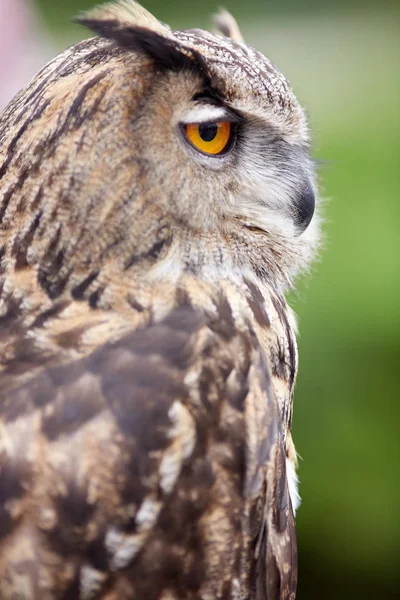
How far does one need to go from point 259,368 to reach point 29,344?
0.35m

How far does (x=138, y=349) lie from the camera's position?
43.6 inches

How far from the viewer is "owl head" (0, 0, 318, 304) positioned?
3.70ft

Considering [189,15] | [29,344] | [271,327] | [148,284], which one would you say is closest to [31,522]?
[29,344]

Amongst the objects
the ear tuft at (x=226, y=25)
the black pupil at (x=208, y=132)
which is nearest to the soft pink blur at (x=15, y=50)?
the ear tuft at (x=226, y=25)

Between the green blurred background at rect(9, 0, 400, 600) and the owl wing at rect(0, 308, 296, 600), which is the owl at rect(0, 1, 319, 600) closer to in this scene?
the owl wing at rect(0, 308, 296, 600)

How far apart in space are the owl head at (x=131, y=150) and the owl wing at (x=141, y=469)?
14 centimetres

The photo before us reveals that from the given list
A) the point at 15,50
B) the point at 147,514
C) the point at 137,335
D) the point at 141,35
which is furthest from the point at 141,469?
the point at 15,50

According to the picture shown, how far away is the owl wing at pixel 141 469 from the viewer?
102 centimetres

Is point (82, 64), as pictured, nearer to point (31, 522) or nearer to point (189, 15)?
point (31, 522)

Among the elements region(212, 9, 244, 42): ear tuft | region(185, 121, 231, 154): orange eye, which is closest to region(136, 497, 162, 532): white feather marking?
region(185, 121, 231, 154): orange eye

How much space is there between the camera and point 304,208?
56.7 inches

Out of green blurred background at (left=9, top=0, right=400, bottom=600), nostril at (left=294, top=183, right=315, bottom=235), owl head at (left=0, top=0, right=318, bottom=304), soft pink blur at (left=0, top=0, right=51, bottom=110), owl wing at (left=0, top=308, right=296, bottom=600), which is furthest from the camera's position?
soft pink blur at (left=0, top=0, right=51, bottom=110)

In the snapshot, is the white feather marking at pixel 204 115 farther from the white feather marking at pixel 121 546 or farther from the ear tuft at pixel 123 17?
the white feather marking at pixel 121 546

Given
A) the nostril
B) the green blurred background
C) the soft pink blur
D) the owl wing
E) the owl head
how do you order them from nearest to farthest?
the owl wing < the owl head < the nostril < the green blurred background < the soft pink blur
